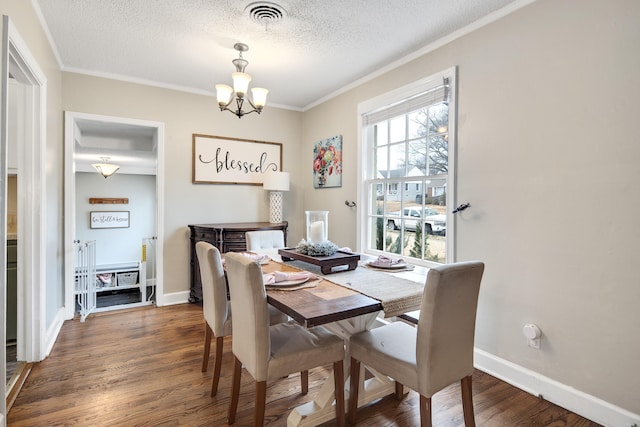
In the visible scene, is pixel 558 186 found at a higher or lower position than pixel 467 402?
higher

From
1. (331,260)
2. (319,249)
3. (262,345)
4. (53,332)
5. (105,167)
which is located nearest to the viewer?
(262,345)

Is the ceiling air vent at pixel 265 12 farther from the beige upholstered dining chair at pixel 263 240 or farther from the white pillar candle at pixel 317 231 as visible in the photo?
the beige upholstered dining chair at pixel 263 240

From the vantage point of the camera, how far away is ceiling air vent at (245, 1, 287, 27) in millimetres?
2205

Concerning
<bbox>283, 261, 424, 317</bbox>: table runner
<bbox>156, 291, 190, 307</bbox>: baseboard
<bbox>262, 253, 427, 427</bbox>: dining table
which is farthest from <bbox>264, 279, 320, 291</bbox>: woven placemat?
<bbox>156, 291, 190, 307</bbox>: baseboard

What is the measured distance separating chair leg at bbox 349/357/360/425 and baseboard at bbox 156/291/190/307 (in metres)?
2.78

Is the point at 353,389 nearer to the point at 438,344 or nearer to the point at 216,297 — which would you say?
the point at 438,344

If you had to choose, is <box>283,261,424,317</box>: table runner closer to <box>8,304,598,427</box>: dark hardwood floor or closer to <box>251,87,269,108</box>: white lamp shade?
<box>8,304,598,427</box>: dark hardwood floor

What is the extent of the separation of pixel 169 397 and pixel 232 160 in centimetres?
278

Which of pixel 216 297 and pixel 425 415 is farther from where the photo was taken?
pixel 216 297

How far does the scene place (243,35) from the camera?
103 inches

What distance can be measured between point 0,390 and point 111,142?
508cm

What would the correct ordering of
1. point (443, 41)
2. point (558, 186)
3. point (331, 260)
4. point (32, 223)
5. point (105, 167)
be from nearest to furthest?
point (558, 186) → point (331, 260) → point (32, 223) → point (443, 41) → point (105, 167)

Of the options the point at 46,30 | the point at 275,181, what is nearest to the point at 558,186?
the point at 275,181

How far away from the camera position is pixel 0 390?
1658 millimetres
